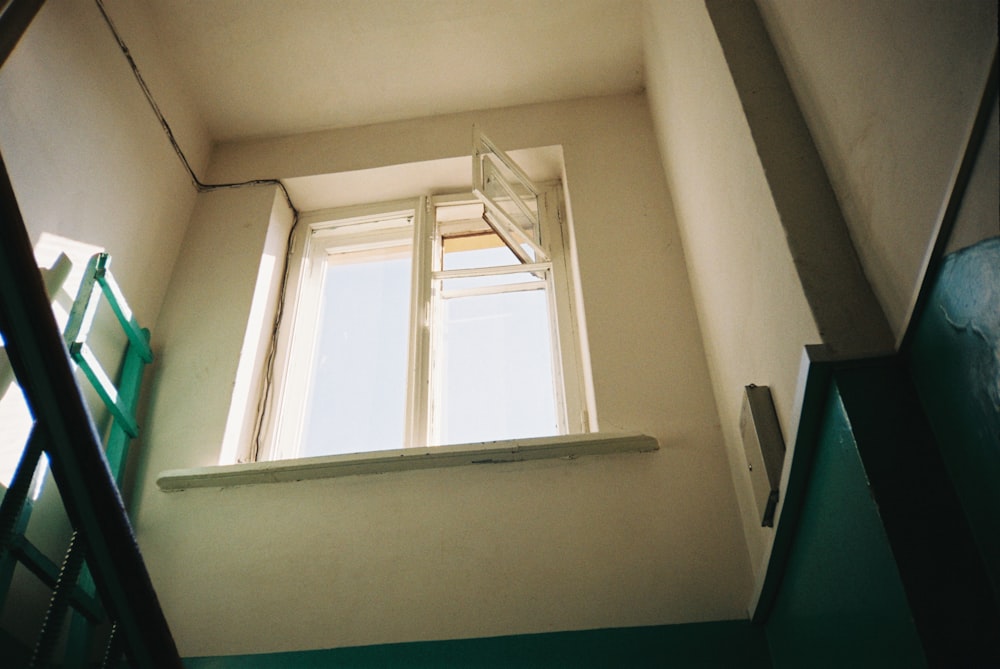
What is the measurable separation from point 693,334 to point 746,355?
2.25 feet

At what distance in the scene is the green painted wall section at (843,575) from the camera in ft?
3.77

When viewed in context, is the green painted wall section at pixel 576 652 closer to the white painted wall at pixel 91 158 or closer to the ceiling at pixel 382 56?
the white painted wall at pixel 91 158

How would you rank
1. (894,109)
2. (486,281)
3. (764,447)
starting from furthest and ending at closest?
(486,281), (764,447), (894,109)

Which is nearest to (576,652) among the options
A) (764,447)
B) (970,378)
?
(764,447)

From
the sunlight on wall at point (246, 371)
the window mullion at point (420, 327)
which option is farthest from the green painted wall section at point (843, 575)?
the sunlight on wall at point (246, 371)

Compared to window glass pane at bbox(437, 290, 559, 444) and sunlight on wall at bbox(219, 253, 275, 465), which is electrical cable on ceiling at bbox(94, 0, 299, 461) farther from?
window glass pane at bbox(437, 290, 559, 444)

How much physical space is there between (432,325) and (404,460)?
0.85m

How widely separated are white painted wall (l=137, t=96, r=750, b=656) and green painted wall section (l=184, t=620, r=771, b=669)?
4 centimetres

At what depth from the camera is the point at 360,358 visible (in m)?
3.12

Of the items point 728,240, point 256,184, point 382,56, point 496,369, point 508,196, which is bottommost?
point 728,240

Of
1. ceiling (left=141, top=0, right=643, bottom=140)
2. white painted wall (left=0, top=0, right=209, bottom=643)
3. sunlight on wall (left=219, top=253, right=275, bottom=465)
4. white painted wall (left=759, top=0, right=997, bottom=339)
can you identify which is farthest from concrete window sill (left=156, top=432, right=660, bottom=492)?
ceiling (left=141, top=0, right=643, bottom=140)

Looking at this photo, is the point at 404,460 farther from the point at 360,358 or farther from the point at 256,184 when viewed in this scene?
the point at 256,184

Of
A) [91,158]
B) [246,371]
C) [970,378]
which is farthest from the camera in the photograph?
[246,371]

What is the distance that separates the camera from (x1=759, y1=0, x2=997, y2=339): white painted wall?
1.04 m
